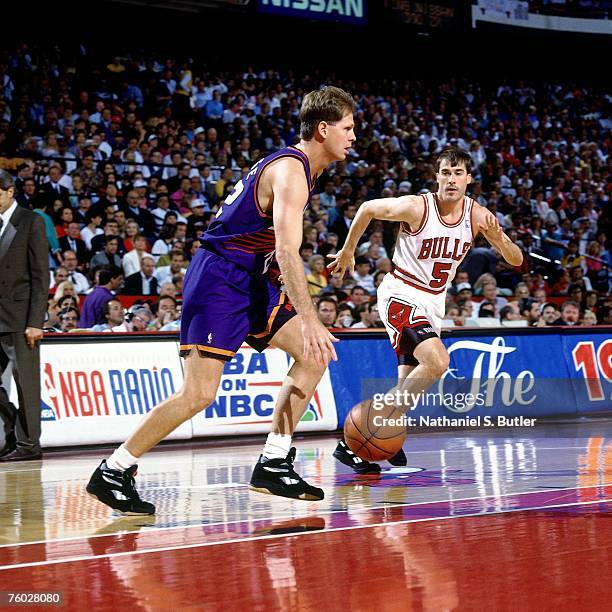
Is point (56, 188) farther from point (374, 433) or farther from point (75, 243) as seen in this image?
point (374, 433)

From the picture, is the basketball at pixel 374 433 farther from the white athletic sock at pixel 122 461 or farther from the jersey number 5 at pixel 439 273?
the white athletic sock at pixel 122 461

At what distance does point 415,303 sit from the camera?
7520mm

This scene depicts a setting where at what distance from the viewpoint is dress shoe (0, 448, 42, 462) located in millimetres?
8680

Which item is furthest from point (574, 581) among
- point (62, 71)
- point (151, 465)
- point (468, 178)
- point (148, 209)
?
point (62, 71)

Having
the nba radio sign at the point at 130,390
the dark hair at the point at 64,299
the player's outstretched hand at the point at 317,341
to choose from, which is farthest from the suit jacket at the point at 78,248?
the player's outstretched hand at the point at 317,341

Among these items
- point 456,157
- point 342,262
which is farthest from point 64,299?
point 456,157

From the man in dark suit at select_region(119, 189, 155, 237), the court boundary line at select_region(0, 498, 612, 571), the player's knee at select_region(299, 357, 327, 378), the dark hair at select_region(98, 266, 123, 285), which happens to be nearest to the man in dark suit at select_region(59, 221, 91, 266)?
the man in dark suit at select_region(119, 189, 155, 237)

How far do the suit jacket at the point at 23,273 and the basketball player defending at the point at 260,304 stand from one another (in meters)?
3.63

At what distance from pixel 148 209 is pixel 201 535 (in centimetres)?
1126

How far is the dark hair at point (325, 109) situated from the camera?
5449mm

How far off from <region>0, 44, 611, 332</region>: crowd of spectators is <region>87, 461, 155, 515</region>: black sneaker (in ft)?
12.7

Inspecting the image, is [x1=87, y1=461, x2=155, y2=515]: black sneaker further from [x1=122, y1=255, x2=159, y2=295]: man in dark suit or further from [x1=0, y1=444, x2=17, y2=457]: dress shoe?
[x1=122, y1=255, x2=159, y2=295]: man in dark suit

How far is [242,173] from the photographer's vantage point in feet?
57.2

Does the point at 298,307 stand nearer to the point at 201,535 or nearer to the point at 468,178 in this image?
the point at 201,535
